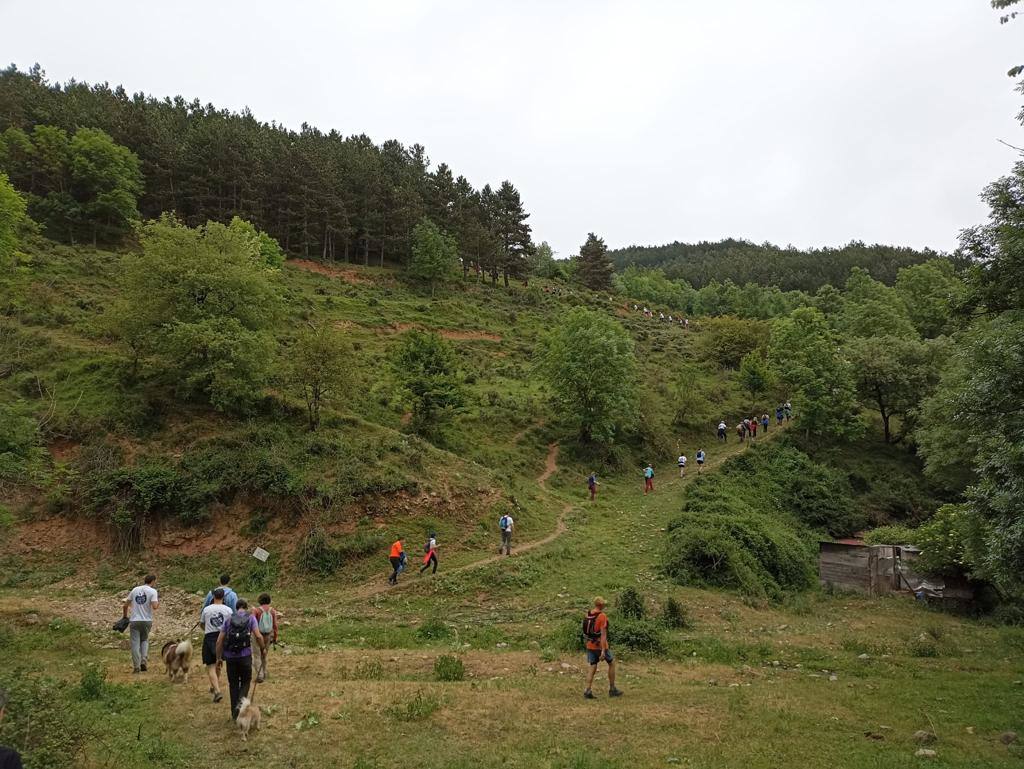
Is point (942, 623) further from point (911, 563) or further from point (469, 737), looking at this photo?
point (469, 737)

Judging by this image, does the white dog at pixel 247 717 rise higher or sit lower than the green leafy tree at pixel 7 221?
lower

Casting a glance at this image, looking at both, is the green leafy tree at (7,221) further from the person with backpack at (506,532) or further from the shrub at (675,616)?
the shrub at (675,616)

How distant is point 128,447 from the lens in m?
24.1

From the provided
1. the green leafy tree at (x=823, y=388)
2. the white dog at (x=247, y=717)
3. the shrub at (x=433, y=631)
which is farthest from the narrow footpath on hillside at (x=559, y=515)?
the white dog at (x=247, y=717)

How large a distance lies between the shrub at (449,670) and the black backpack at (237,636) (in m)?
4.71

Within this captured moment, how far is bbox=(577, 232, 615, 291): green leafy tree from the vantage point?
9094 centimetres

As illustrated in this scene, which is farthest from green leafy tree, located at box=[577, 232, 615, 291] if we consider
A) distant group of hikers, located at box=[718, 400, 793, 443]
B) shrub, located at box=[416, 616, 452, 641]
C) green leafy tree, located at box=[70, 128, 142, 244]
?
shrub, located at box=[416, 616, 452, 641]

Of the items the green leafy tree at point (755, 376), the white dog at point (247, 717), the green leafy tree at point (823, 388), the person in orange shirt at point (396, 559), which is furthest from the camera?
the green leafy tree at point (755, 376)

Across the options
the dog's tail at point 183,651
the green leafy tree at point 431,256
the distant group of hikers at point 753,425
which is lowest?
the dog's tail at point 183,651

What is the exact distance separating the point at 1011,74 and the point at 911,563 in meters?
20.6

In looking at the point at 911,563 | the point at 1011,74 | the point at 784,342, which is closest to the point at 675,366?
the point at 784,342

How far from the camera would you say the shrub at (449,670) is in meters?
12.0

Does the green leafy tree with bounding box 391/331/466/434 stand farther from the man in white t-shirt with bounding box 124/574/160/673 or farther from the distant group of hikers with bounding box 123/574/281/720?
the man in white t-shirt with bounding box 124/574/160/673

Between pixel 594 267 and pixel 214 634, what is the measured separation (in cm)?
8621
